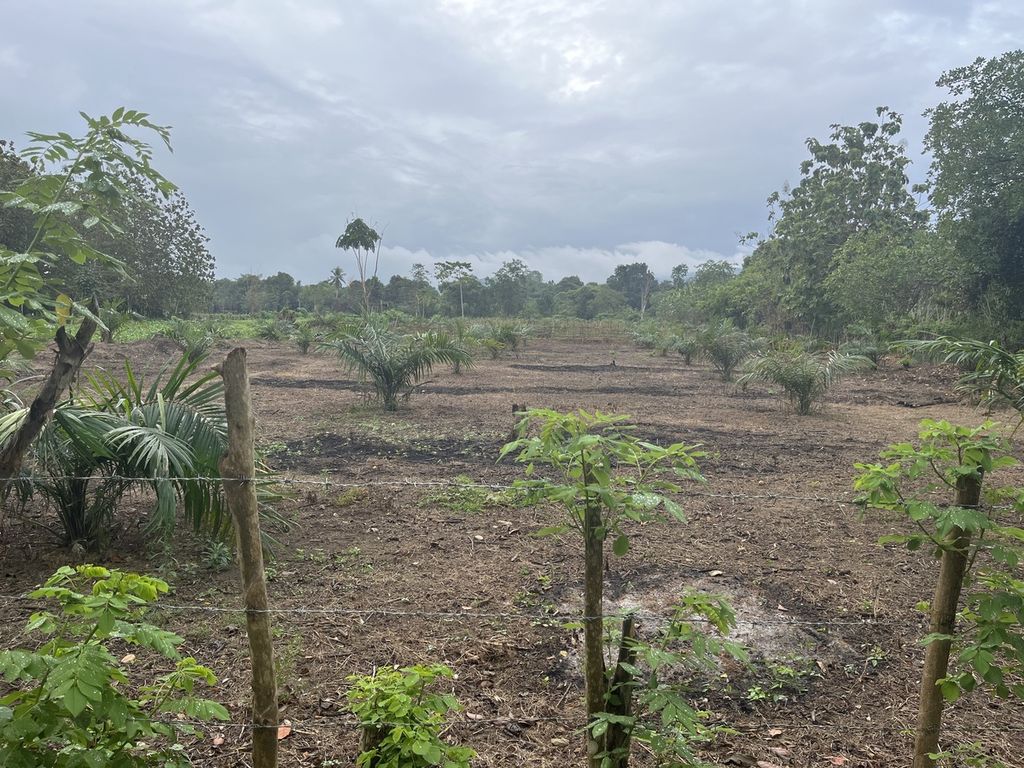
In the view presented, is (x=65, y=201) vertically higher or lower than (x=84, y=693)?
higher

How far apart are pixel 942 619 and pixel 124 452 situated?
3752mm

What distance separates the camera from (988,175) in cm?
1353

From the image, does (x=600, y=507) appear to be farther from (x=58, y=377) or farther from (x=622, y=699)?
(x=58, y=377)

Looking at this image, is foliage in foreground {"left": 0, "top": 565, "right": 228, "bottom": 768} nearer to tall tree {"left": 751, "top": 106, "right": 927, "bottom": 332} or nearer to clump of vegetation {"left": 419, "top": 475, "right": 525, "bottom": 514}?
clump of vegetation {"left": 419, "top": 475, "right": 525, "bottom": 514}

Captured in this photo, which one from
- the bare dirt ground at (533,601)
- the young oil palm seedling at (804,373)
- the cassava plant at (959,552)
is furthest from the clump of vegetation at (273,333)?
the cassava plant at (959,552)

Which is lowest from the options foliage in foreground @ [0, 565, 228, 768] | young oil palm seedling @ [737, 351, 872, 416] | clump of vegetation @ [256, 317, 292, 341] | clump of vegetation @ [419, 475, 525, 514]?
clump of vegetation @ [419, 475, 525, 514]

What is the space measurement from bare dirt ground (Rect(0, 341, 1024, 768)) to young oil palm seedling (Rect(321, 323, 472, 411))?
2099mm

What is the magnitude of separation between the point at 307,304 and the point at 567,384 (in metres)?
45.2

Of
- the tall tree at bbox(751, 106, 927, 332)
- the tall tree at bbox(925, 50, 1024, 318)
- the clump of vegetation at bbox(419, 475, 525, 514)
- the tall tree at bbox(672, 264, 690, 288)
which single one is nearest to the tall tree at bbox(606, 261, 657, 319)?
the tall tree at bbox(672, 264, 690, 288)

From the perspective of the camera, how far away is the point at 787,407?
1026 cm

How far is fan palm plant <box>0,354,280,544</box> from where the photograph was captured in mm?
3260

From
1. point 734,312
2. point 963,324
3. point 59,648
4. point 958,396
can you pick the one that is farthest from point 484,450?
point 734,312

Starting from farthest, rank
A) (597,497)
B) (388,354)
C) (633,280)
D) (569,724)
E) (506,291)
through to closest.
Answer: (633,280) → (506,291) → (388,354) → (569,724) → (597,497)

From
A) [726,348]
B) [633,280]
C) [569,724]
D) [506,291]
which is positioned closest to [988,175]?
[726,348]
